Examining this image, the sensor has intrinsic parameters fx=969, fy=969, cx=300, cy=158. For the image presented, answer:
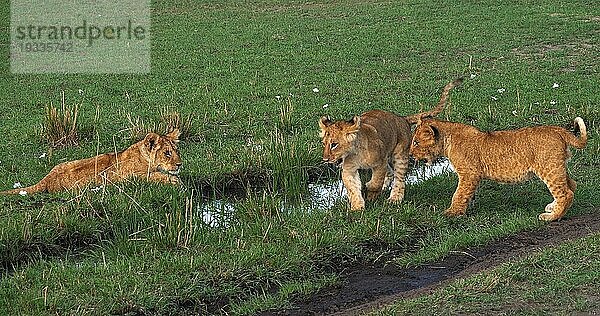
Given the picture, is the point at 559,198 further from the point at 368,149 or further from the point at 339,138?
the point at 339,138

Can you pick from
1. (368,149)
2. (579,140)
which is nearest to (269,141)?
(368,149)

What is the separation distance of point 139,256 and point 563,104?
8.24 m

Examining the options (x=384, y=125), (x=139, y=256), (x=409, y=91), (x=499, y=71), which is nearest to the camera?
(x=139, y=256)

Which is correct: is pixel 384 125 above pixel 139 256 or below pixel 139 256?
above

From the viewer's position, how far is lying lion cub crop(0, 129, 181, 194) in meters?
10.6

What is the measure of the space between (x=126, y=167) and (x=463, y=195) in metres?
3.76

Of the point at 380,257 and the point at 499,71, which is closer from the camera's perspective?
the point at 380,257

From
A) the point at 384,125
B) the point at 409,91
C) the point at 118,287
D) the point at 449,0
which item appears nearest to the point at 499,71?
the point at 409,91

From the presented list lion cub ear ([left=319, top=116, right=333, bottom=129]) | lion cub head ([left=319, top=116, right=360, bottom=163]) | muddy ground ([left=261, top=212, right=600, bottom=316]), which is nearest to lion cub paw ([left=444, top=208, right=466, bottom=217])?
muddy ground ([left=261, top=212, right=600, bottom=316])

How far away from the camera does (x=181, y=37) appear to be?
2255cm

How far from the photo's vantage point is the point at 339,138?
991 centimetres

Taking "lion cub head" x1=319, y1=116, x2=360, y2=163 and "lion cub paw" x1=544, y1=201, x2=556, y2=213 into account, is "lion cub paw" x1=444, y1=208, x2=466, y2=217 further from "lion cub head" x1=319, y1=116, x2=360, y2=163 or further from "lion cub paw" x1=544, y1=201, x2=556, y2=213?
"lion cub head" x1=319, y1=116, x2=360, y2=163

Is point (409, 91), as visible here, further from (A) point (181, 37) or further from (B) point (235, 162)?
(A) point (181, 37)

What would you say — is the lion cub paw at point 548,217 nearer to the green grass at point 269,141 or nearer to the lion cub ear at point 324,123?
the green grass at point 269,141
